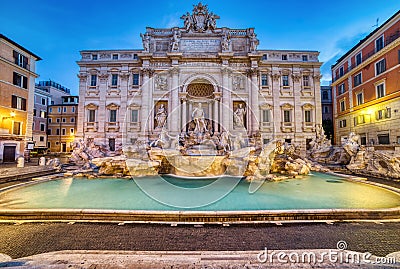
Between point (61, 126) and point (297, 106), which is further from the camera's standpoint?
point (61, 126)

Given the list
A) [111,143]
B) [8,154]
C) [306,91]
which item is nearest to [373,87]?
[306,91]

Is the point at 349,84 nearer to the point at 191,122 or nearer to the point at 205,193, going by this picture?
the point at 191,122

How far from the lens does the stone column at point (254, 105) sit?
22297mm

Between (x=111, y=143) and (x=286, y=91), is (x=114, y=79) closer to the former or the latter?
(x=111, y=143)

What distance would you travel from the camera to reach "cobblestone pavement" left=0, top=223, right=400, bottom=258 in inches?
147

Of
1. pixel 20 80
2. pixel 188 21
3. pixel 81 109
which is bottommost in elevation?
pixel 81 109

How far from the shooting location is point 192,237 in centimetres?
414

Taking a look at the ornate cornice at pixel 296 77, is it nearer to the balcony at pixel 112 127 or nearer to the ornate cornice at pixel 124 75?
the ornate cornice at pixel 124 75

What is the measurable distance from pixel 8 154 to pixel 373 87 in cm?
3745

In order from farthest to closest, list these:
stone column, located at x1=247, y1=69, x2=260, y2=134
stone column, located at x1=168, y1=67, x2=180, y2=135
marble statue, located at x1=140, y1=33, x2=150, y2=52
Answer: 1. marble statue, located at x1=140, y1=33, x2=150, y2=52
2. stone column, located at x1=247, y1=69, x2=260, y2=134
3. stone column, located at x1=168, y1=67, x2=180, y2=135

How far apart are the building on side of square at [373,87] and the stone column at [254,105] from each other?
39.4 feet

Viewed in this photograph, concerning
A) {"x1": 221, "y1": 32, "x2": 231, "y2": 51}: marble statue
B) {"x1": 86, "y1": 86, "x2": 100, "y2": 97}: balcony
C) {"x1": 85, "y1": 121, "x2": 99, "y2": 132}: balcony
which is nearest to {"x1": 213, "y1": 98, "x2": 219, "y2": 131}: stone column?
{"x1": 221, "y1": 32, "x2": 231, "y2": 51}: marble statue

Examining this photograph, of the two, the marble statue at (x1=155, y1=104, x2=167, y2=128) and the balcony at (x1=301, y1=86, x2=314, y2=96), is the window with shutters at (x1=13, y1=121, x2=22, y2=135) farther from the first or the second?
the balcony at (x1=301, y1=86, x2=314, y2=96)

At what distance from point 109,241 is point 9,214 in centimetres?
329
